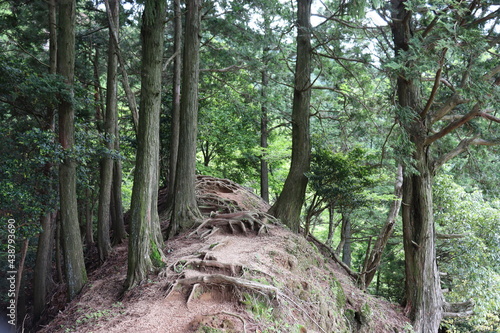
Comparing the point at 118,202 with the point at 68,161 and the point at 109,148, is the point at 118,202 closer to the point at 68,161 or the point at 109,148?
the point at 109,148

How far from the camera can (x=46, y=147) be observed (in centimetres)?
664

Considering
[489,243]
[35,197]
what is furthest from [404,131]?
[35,197]

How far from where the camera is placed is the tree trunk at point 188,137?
851 centimetres

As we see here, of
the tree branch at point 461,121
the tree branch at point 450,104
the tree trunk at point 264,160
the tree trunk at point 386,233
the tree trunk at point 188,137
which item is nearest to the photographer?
the tree branch at point 461,121

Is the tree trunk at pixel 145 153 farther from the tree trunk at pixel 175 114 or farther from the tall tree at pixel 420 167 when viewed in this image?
the tall tree at pixel 420 167

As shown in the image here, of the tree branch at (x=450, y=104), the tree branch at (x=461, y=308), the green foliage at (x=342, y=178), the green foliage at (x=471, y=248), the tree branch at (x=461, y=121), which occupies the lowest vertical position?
the tree branch at (x=461, y=308)

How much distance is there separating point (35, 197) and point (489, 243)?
12.1 metres

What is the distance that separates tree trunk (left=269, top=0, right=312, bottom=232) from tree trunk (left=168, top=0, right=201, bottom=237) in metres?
2.39

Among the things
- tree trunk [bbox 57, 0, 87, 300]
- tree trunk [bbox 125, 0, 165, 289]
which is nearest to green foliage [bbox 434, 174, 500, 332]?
tree trunk [bbox 125, 0, 165, 289]

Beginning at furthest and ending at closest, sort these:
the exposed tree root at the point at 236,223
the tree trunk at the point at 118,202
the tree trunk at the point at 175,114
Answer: the tree trunk at the point at 118,202 → the tree trunk at the point at 175,114 → the exposed tree root at the point at 236,223

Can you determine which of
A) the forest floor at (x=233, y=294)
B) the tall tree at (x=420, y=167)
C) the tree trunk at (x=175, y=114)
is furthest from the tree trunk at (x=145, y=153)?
the tall tree at (x=420, y=167)

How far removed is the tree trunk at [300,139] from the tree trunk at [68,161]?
4956mm

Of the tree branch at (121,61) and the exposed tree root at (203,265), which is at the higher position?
the tree branch at (121,61)

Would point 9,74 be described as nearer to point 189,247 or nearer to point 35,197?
point 35,197
